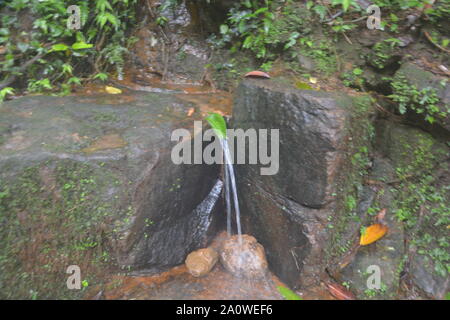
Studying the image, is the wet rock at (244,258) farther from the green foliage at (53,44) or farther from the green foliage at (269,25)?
the green foliage at (53,44)

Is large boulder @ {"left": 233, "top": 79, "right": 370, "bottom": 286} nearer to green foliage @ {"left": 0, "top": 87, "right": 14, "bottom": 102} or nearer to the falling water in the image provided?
the falling water

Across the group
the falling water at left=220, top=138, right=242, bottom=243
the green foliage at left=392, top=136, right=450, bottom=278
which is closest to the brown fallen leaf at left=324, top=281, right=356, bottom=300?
the green foliage at left=392, top=136, right=450, bottom=278

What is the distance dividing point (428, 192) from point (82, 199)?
11.9 ft

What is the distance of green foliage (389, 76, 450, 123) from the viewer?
111 inches

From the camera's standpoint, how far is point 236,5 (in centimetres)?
408

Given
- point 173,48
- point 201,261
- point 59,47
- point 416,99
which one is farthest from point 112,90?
point 416,99

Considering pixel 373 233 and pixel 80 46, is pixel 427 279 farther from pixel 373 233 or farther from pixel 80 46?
pixel 80 46

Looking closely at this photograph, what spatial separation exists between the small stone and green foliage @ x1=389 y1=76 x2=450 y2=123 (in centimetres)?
265

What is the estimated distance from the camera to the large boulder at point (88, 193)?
2.31 metres

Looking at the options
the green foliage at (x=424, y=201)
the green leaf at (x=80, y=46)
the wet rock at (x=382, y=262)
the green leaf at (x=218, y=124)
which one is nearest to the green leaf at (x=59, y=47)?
the green leaf at (x=80, y=46)

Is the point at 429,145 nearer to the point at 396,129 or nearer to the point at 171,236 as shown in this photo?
the point at 396,129

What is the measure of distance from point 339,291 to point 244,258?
1.03 meters

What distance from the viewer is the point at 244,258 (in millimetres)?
3131
